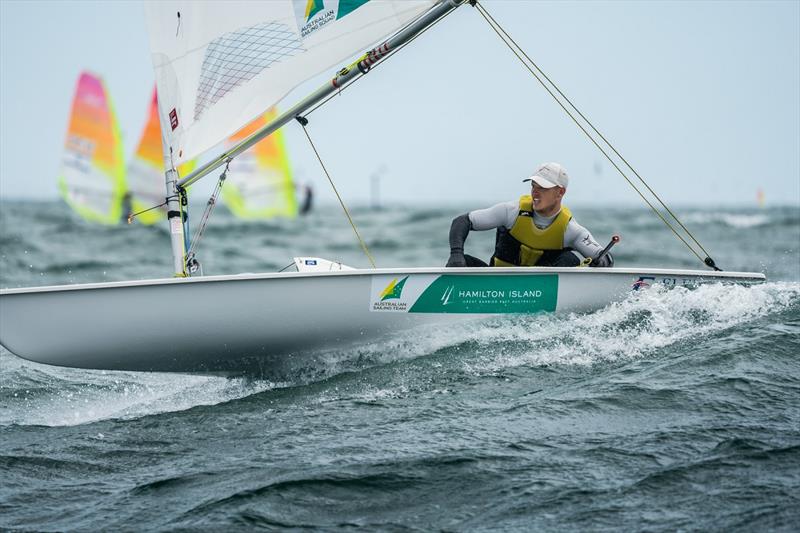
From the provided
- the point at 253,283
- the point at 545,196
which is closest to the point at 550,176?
the point at 545,196

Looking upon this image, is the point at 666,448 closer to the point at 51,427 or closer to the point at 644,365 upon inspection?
the point at 644,365

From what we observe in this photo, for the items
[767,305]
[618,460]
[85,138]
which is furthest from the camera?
[85,138]

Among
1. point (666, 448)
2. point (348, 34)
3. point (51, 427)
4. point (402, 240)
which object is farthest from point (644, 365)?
point (402, 240)

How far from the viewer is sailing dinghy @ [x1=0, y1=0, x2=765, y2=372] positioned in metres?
4.80

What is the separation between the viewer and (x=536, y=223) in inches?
223

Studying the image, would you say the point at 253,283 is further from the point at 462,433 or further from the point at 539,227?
the point at 539,227

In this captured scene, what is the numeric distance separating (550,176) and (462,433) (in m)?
2.10

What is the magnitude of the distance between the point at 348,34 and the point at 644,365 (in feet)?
8.05

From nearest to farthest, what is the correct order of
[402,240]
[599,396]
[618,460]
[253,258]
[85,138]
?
[618,460] → [599,396] → [253,258] → [85,138] → [402,240]

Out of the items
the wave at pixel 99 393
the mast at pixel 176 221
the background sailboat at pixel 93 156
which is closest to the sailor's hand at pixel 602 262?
the wave at pixel 99 393

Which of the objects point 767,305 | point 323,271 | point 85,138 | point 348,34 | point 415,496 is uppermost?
point 85,138

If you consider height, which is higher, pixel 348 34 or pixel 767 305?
pixel 348 34

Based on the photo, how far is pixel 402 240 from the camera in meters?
21.3

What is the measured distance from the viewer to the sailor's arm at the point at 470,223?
5.38 m
